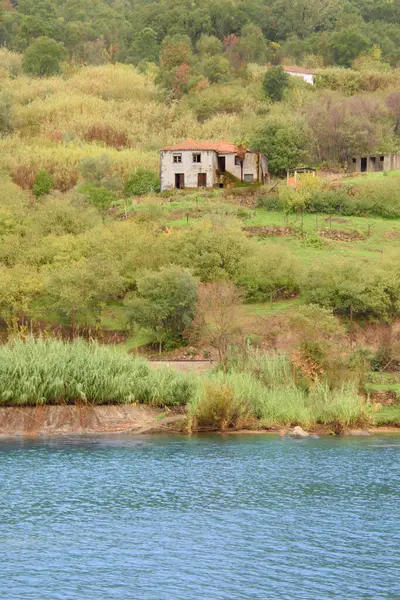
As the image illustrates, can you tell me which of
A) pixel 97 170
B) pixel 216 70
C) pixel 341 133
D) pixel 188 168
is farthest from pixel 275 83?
pixel 188 168

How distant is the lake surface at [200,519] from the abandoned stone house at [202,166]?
4937cm

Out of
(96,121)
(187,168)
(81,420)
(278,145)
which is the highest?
(96,121)

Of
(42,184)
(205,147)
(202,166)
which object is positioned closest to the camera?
(202,166)

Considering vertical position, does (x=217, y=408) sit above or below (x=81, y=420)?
above

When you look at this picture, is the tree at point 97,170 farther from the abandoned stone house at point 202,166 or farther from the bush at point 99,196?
the abandoned stone house at point 202,166

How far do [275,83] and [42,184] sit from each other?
49.2m

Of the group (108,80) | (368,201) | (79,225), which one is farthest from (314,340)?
(108,80)

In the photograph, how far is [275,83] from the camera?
5271 inches

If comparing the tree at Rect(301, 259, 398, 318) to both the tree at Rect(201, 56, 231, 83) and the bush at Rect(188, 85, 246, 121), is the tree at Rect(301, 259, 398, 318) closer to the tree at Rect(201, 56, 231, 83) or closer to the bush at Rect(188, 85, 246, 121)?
the bush at Rect(188, 85, 246, 121)

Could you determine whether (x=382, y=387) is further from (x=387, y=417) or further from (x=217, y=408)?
(x=217, y=408)

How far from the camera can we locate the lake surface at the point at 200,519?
84.0 ft

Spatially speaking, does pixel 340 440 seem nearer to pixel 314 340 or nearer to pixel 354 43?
pixel 314 340

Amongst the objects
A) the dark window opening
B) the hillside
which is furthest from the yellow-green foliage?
the dark window opening

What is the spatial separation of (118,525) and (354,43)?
456 feet
